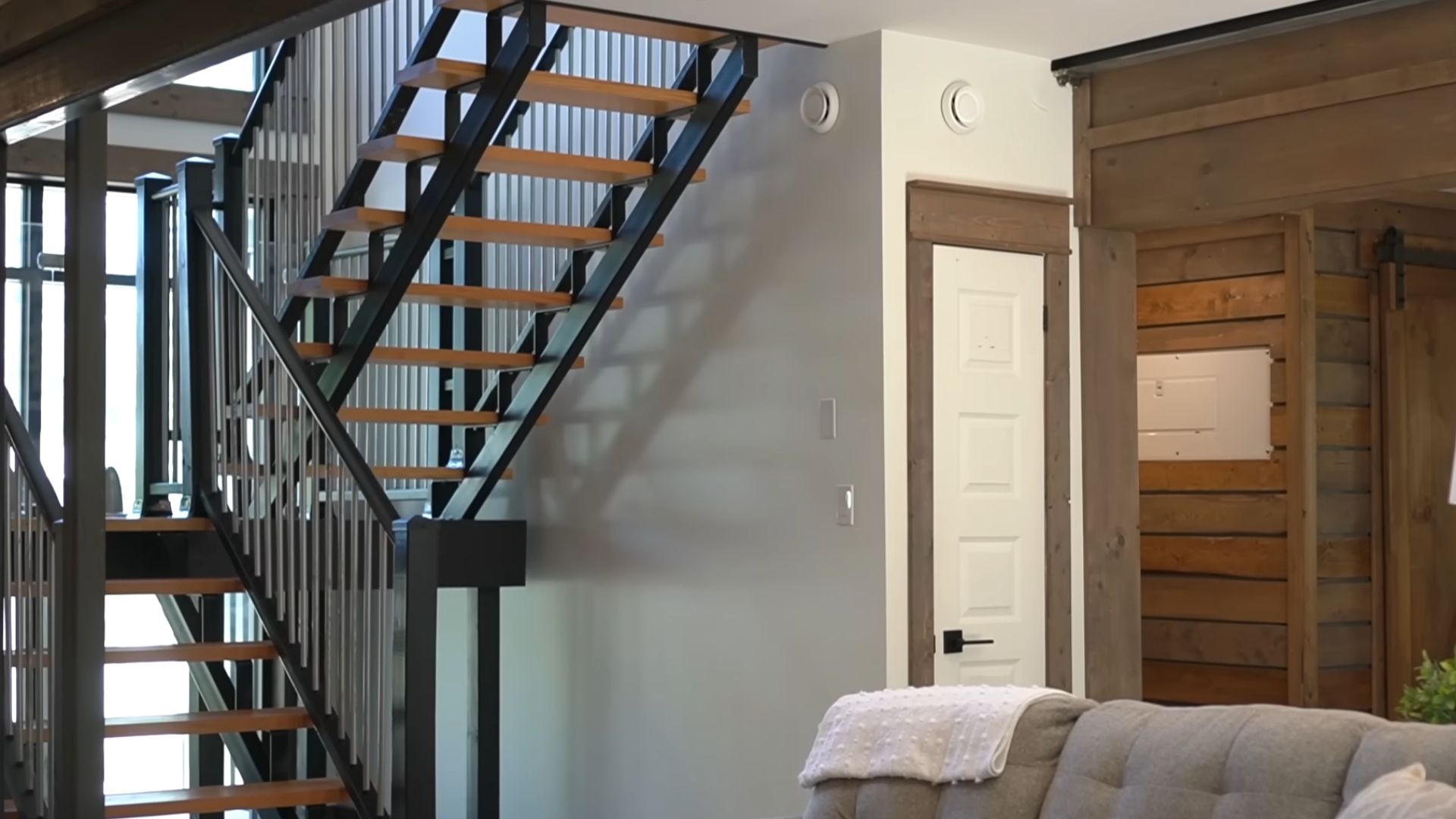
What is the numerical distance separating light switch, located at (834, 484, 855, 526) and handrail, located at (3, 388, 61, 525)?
2.20 m

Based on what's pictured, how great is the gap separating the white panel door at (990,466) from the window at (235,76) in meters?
5.26

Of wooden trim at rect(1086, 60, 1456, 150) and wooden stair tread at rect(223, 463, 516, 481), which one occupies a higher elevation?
wooden trim at rect(1086, 60, 1456, 150)

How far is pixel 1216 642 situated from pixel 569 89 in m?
3.29

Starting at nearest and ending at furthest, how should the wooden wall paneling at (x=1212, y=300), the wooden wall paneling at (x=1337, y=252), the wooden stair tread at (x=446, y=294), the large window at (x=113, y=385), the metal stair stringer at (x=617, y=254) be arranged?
the metal stair stringer at (x=617, y=254), the wooden stair tread at (x=446, y=294), the wooden wall paneling at (x=1212, y=300), the wooden wall paneling at (x=1337, y=252), the large window at (x=113, y=385)

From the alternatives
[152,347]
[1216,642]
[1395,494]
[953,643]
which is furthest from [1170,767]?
[152,347]

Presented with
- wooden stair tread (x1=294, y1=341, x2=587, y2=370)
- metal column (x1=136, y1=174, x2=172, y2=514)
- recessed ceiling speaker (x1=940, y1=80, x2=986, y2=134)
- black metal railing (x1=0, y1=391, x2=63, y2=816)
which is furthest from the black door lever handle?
metal column (x1=136, y1=174, x2=172, y2=514)

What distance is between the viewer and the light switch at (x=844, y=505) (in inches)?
205

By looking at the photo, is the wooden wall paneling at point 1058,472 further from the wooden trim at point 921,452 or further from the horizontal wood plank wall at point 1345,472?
the horizontal wood plank wall at point 1345,472

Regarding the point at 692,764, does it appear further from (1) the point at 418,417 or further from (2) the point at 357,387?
(2) the point at 357,387

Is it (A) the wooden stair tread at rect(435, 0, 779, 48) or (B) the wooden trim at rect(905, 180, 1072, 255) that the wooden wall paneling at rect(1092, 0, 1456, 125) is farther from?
(A) the wooden stair tread at rect(435, 0, 779, 48)

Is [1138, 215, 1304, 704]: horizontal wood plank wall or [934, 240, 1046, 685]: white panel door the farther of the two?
[1138, 215, 1304, 704]: horizontal wood plank wall

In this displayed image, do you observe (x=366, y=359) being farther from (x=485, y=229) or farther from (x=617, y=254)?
(x=617, y=254)

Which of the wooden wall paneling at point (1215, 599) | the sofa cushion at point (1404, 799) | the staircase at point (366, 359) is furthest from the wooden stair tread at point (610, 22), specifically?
the sofa cushion at point (1404, 799)

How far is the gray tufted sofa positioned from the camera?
260 centimetres
